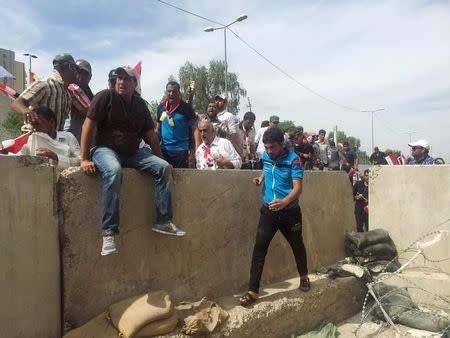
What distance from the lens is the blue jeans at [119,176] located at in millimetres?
3238

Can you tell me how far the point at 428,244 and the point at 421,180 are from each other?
3.01 ft

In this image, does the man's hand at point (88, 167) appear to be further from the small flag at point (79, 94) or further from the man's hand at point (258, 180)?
the man's hand at point (258, 180)

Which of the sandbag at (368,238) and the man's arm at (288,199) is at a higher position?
the man's arm at (288,199)

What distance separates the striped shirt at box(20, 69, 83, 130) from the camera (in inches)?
161

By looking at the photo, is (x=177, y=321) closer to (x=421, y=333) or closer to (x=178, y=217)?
(x=178, y=217)

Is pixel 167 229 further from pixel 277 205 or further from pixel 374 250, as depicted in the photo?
pixel 374 250

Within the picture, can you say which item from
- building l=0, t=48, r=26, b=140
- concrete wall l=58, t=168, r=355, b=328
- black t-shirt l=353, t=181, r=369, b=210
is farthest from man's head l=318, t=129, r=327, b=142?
building l=0, t=48, r=26, b=140

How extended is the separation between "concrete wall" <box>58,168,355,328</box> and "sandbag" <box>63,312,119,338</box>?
11 centimetres

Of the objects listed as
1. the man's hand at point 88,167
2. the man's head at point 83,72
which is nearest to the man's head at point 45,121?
the man's hand at point 88,167

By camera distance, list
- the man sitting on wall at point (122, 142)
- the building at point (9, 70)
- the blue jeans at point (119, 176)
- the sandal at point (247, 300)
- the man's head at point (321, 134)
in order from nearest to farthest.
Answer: the blue jeans at point (119, 176), the man sitting on wall at point (122, 142), the sandal at point (247, 300), the man's head at point (321, 134), the building at point (9, 70)

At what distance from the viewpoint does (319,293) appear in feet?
16.4

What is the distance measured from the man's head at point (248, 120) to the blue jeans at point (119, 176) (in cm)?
449

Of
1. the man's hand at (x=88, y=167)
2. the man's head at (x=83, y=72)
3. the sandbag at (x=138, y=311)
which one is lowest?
the sandbag at (x=138, y=311)

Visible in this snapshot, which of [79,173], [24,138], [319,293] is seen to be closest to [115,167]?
[79,173]
